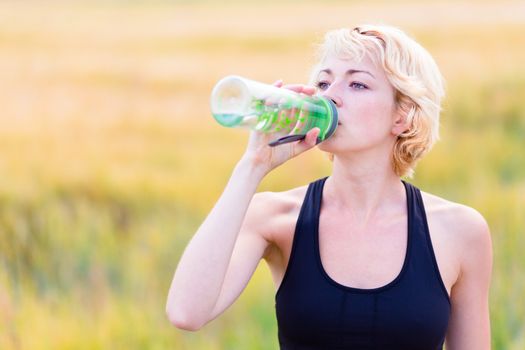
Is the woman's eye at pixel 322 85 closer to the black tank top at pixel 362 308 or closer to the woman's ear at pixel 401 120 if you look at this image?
the woman's ear at pixel 401 120

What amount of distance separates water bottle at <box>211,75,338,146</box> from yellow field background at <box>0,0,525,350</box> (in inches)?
15.9

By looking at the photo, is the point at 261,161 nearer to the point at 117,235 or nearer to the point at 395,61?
the point at 395,61

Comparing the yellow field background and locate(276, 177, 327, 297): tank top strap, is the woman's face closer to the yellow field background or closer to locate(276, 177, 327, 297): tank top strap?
locate(276, 177, 327, 297): tank top strap

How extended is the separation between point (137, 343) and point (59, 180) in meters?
1.23

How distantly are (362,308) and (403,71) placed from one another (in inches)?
18.1

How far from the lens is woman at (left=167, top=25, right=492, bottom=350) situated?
182 centimetres

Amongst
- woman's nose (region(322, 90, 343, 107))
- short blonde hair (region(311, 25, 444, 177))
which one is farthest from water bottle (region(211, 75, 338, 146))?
short blonde hair (region(311, 25, 444, 177))

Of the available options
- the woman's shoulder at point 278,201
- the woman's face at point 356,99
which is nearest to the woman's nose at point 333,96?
the woman's face at point 356,99

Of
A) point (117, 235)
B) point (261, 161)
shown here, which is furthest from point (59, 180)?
point (261, 161)

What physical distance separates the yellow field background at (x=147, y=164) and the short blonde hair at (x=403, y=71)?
9.9 inches

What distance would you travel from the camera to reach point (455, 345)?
202 centimetres

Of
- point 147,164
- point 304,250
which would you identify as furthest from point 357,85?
point 147,164

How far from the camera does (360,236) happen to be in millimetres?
1989

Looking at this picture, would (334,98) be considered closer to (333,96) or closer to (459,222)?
(333,96)
